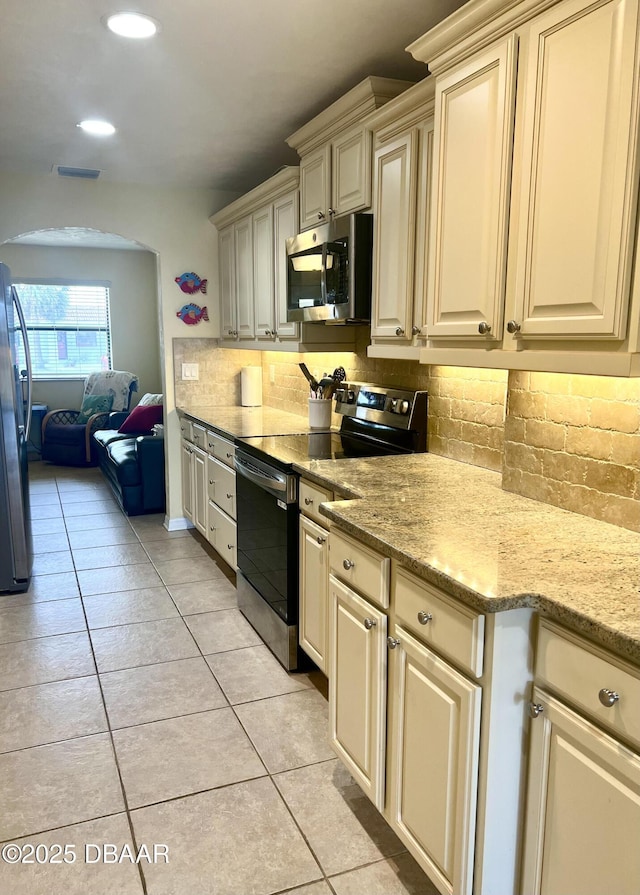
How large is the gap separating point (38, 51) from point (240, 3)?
0.90m

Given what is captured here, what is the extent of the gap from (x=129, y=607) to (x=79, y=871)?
1825 mm

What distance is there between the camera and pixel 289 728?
243 centimetres

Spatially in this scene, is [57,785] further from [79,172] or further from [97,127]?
[79,172]

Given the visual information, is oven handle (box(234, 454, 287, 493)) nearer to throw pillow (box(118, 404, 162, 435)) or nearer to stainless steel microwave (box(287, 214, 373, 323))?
stainless steel microwave (box(287, 214, 373, 323))

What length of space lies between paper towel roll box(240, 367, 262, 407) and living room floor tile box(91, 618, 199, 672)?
1959 millimetres

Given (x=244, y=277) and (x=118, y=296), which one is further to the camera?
(x=118, y=296)

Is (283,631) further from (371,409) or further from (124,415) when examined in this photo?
(124,415)

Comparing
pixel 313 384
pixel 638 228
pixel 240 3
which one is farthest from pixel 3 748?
pixel 240 3

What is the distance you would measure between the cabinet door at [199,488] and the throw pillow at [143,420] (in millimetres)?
1829

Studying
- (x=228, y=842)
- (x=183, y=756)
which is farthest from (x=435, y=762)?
(x=183, y=756)

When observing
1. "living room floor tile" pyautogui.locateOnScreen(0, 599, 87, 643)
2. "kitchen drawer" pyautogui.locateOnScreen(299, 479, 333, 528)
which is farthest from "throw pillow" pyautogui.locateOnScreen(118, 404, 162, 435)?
"kitchen drawer" pyautogui.locateOnScreen(299, 479, 333, 528)

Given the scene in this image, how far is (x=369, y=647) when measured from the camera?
177 centimetres

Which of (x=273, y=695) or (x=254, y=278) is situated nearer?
(x=273, y=695)

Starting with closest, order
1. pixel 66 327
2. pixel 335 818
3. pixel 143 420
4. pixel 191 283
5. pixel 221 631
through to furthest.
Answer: pixel 335 818, pixel 221 631, pixel 191 283, pixel 143 420, pixel 66 327
